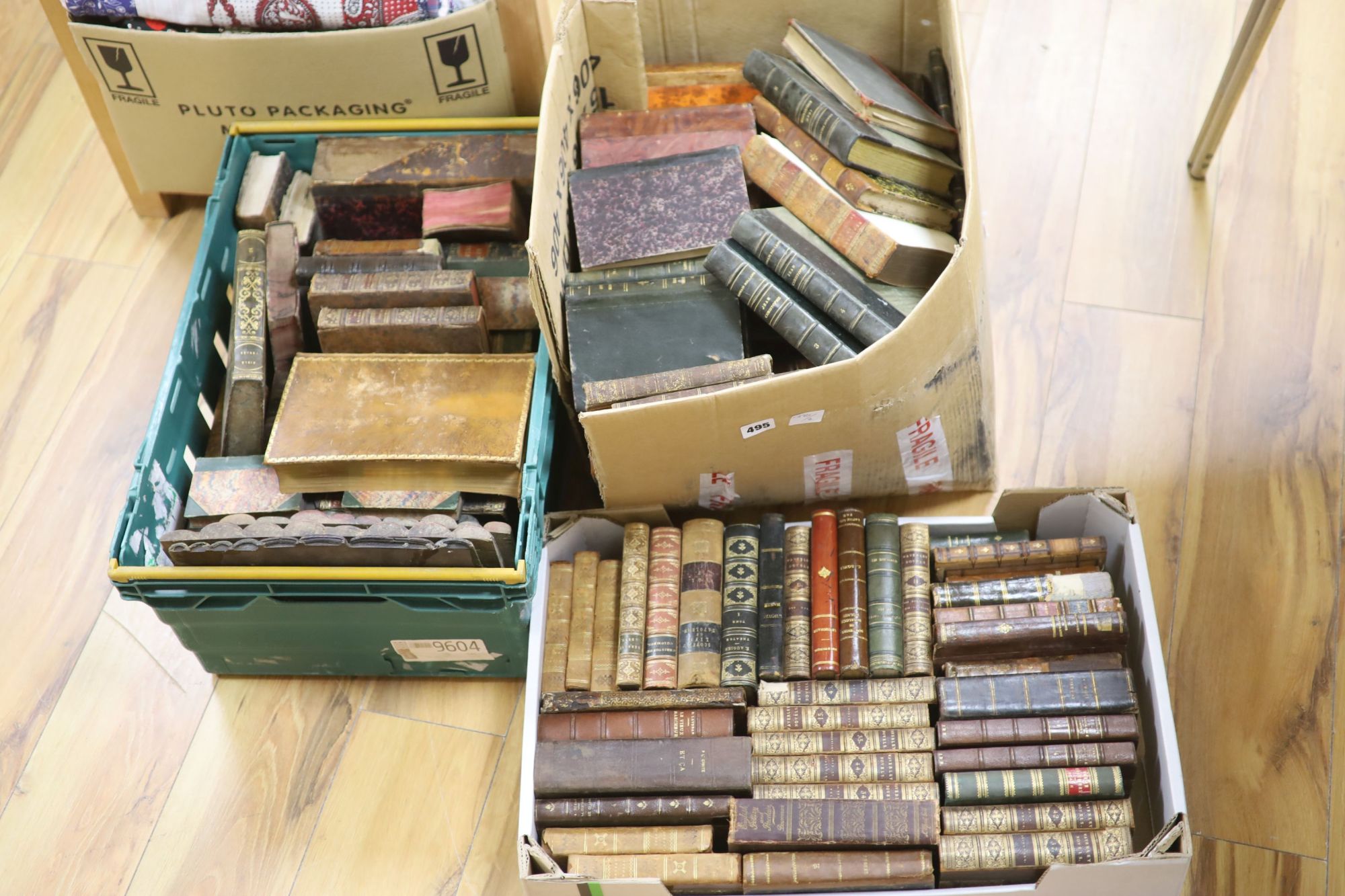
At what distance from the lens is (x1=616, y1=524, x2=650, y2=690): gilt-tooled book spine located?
1585mm

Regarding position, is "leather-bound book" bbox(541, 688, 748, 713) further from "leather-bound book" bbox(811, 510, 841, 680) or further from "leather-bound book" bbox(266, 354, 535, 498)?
"leather-bound book" bbox(266, 354, 535, 498)

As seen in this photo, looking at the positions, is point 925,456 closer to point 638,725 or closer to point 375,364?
point 638,725

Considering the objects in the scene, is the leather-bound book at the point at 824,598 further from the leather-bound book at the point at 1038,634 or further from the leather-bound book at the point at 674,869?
the leather-bound book at the point at 674,869

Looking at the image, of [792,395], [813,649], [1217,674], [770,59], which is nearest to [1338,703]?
[1217,674]

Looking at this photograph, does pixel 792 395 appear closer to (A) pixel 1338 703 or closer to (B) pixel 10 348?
(A) pixel 1338 703

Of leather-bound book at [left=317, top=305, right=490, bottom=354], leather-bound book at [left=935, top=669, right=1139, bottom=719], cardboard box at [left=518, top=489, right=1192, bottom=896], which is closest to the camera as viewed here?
cardboard box at [left=518, top=489, right=1192, bottom=896]

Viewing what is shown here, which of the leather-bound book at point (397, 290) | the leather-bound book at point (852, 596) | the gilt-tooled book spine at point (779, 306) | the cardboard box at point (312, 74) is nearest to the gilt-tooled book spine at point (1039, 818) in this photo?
the leather-bound book at point (852, 596)

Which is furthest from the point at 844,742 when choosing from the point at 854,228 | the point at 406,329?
the point at 406,329

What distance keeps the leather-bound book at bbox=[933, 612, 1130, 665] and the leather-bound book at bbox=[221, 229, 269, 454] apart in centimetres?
99

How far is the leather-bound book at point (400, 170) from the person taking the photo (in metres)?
1.87

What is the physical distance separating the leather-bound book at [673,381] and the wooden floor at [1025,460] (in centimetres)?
52

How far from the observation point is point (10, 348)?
7.02ft

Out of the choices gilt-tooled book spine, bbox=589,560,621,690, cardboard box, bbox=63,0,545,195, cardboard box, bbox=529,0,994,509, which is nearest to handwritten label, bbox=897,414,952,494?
cardboard box, bbox=529,0,994,509

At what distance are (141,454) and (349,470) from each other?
274 millimetres
